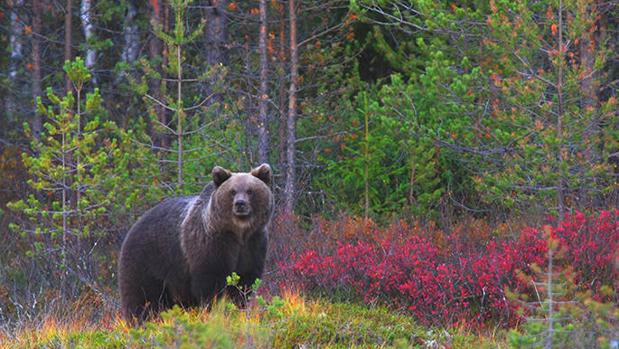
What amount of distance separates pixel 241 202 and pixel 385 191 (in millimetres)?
7036

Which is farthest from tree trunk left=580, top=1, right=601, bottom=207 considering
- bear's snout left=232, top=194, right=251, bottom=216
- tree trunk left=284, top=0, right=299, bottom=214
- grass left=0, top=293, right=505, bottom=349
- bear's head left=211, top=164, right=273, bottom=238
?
bear's snout left=232, top=194, right=251, bottom=216

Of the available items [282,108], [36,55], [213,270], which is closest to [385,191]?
[282,108]

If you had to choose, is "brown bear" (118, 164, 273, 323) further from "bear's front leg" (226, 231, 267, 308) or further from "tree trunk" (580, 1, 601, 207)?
"tree trunk" (580, 1, 601, 207)

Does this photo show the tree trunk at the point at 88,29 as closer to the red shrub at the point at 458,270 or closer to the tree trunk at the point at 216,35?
the tree trunk at the point at 216,35

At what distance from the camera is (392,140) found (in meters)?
13.7

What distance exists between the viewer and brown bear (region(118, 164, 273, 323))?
771cm

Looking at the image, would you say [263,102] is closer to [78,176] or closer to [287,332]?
[78,176]

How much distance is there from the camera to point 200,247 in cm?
777

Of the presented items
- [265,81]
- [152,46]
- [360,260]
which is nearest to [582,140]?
[360,260]

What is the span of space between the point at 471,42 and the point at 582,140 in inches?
142

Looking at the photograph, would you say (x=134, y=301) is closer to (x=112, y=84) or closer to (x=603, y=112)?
(x=603, y=112)

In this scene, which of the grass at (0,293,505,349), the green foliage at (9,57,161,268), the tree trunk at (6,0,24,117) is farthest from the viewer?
the tree trunk at (6,0,24,117)

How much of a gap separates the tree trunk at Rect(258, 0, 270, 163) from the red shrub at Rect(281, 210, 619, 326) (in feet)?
12.8

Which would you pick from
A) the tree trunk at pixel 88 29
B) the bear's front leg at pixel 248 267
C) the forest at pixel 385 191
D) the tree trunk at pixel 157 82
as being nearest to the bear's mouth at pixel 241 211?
the bear's front leg at pixel 248 267
